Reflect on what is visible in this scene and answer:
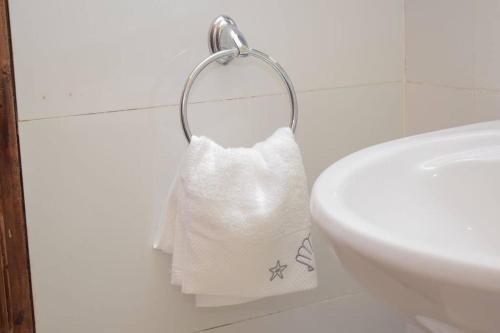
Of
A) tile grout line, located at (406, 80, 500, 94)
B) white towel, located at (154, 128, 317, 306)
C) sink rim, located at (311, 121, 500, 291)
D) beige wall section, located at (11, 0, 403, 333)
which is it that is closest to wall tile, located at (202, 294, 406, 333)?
beige wall section, located at (11, 0, 403, 333)

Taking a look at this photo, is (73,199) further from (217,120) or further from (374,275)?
(374,275)

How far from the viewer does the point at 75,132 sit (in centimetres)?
102

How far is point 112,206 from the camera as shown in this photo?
1.06 m

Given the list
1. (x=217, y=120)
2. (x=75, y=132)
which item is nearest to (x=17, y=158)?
(x=75, y=132)

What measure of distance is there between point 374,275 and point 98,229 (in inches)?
26.6

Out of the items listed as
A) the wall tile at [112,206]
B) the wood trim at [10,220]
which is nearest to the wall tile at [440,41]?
the wall tile at [112,206]

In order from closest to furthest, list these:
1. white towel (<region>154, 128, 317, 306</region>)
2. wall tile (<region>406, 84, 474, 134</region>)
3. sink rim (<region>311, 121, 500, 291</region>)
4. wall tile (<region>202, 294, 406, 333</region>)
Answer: sink rim (<region>311, 121, 500, 291</region>) < white towel (<region>154, 128, 317, 306</region>) < wall tile (<region>406, 84, 474, 134</region>) < wall tile (<region>202, 294, 406, 333</region>)

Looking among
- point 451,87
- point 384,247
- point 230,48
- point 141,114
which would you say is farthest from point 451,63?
point 384,247

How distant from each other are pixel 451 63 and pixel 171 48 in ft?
1.61

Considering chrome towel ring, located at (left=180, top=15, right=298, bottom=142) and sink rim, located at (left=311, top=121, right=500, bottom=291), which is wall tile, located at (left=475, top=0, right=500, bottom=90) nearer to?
chrome towel ring, located at (left=180, top=15, right=298, bottom=142)

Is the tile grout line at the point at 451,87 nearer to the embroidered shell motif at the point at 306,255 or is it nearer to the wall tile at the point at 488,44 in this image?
the wall tile at the point at 488,44

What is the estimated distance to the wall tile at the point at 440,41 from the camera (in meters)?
1.06

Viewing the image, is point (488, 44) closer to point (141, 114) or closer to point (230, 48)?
point (230, 48)

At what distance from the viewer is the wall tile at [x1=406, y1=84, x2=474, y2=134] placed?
1.09 metres
